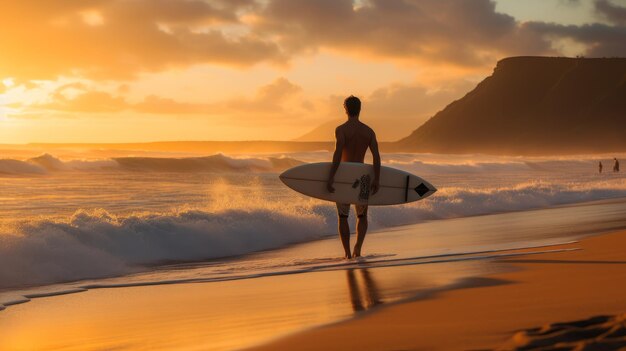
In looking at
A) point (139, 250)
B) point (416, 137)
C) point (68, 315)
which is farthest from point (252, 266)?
point (416, 137)

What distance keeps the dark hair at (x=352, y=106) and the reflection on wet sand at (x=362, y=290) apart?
2.02m

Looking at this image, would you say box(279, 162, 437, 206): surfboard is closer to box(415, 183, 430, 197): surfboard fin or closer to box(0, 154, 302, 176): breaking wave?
box(415, 183, 430, 197): surfboard fin

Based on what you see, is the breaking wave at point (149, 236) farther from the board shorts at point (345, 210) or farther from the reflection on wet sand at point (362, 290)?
the reflection on wet sand at point (362, 290)

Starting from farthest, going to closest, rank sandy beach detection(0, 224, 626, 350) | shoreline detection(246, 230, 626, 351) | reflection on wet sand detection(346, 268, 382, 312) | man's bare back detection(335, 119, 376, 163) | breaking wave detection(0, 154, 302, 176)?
breaking wave detection(0, 154, 302, 176), man's bare back detection(335, 119, 376, 163), reflection on wet sand detection(346, 268, 382, 312), sandy beach detection(0, 224, 626, 350), shoreline detection(246, 230, 626, 351)

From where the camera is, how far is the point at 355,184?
9055 millimetres

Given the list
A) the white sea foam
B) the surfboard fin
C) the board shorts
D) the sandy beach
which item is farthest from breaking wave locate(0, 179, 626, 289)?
the surfboard fin

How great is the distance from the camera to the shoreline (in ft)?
13.5

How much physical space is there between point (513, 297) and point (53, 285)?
16.1ft

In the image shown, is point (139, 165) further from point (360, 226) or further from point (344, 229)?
point (344, 229)

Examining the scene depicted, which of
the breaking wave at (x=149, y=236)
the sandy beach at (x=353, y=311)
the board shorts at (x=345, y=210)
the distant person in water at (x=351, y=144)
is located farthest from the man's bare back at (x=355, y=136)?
the breaking wave at (x=149, y=236)

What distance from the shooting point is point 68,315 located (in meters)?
6.04

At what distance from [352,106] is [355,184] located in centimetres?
91

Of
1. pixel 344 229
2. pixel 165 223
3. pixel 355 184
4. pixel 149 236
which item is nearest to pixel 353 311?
pixel 344 229

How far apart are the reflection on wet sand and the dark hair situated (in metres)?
2.02
